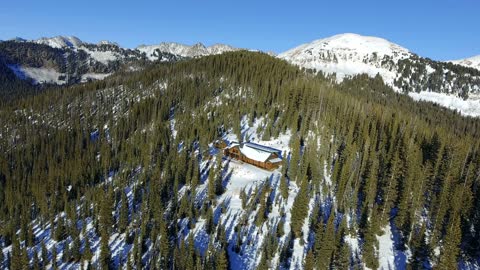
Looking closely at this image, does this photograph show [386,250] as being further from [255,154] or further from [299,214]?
[255,154]

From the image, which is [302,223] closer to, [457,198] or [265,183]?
[265,183]

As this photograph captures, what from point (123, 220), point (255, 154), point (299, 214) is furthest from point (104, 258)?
point (255, 154)

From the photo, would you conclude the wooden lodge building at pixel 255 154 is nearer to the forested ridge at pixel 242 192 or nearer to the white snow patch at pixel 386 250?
the forested ridge at pixel 242 192

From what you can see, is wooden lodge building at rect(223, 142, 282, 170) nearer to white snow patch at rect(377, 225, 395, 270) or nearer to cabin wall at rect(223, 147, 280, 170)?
cabin wall at rect(223, 147, 280, 170)

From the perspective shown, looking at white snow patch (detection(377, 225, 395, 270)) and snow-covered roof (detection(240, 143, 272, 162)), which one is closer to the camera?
white snow patch (detection(377, 225, 395, 270))

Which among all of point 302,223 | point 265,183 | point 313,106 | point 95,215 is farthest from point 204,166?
point 313,106

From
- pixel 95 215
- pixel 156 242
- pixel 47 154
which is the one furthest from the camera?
pixel 47 154

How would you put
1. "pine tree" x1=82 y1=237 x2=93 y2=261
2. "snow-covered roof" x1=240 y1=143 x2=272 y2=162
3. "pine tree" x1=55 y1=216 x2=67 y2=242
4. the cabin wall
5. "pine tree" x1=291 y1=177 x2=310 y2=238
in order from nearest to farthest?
"pine tree" x1=291 y1=177 x2=310 y2=238
"pine tree" x1=82 y1=237 x2=93 y2=261
"pine tree" x1=55 y1=216 x2=67 y2=242
the cabin wall
"snow-covered roof" x1=240 y1=143 x2=272 y2=162

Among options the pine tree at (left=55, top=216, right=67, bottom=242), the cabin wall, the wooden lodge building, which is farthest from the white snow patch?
the pine tree at (left=55, top=216, right=67, bottom=242)
